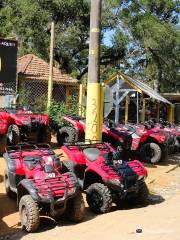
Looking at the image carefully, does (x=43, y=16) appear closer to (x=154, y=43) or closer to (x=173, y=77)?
(x=154, y=43)

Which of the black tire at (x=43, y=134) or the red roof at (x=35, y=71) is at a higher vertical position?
the red roof at (x=35, y=71)

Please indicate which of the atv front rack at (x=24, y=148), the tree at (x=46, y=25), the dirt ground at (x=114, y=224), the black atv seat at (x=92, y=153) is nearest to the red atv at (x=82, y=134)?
Result: the dirt ground at (x=114, y=224)

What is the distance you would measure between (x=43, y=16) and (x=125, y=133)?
550 inches

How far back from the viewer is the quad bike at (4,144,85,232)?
25.1 feet

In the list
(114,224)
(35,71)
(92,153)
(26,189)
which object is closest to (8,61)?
(92,153)

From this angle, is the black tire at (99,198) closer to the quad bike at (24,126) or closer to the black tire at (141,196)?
the black tire at (141,196)

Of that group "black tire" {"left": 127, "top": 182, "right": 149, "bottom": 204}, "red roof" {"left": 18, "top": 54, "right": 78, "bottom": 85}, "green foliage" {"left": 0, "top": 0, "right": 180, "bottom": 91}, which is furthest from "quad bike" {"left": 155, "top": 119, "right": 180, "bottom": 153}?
"green foliage" {"left": 0, "top": 0, "right": 180, "bottom": 91}

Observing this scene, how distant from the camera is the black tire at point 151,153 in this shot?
14234 mm

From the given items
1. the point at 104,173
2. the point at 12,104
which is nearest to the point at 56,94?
the point at 12,104

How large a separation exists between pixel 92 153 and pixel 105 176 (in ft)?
2.87

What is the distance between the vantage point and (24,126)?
510 inches

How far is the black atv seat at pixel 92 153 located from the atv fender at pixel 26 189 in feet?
5.91

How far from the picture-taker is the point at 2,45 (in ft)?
46.1

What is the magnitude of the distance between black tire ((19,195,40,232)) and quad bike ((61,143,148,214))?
1.54 metres
